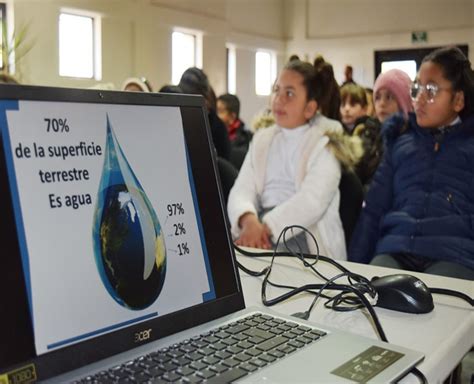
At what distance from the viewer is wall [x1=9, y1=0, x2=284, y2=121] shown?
16.4 ft

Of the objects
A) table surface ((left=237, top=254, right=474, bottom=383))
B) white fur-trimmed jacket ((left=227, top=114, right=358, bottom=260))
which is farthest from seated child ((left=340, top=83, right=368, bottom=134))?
table surface ((left=237, top=254, right=474, bottom=383))

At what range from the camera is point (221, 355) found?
59 centimetres

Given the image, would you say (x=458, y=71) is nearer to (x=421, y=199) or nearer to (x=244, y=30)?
(x=421, y=199)

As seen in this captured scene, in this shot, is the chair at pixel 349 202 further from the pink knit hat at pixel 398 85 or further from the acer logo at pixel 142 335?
the acer logo at pixel 142 335

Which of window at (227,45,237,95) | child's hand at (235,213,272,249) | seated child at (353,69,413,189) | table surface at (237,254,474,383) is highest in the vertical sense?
window at (227,45,237,95)

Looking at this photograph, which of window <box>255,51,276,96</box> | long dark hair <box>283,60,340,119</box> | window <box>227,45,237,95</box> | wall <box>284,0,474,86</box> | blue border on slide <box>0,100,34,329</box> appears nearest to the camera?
blue border on slide <box>0,100,34,329</box>

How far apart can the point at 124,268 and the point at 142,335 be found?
0.25 feet

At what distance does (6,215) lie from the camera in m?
Result: 0.53

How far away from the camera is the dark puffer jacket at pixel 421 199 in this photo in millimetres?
1631

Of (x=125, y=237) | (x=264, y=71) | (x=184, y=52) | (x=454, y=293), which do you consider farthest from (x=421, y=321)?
(x=264, y=71)

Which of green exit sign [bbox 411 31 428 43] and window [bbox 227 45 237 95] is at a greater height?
green exit sign [bbox 411 31 428 43]

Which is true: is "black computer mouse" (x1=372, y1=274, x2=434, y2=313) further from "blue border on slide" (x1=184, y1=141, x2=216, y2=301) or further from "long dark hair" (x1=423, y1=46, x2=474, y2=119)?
"long dark hair" (x1=423, y1=46, x2=474, y2=119)

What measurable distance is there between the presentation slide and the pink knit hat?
1.79m

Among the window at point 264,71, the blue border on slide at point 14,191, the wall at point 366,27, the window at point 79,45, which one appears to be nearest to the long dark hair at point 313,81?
the blue border on slide at point 14,191
